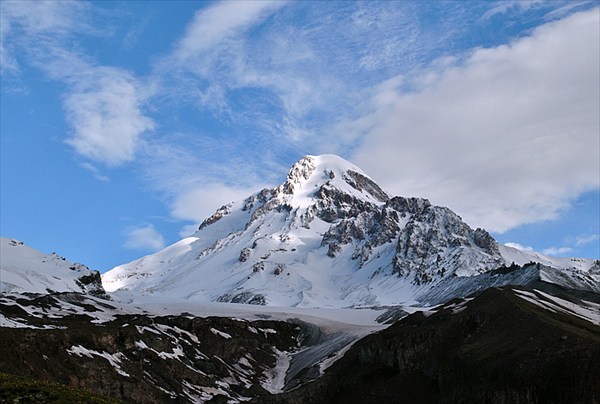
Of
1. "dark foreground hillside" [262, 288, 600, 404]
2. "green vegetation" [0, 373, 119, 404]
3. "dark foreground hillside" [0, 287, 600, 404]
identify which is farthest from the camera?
"dark foreground hillside" [0, 287, 600, 404]

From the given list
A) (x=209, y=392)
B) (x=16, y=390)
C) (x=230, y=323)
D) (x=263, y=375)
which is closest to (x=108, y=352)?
(x=209, y=392)

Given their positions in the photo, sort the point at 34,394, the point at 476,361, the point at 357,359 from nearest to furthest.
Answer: the point at 34,394, the point at 476,361, the point at 357,359

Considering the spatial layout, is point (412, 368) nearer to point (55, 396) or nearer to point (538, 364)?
point (538, 364)

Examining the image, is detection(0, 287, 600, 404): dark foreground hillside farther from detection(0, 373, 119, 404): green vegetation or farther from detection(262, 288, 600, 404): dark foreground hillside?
detection(0, 373, 119, 404): green vegetation

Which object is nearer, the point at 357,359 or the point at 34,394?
the point at 34,394

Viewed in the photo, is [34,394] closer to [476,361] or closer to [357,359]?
Result: [476,361]

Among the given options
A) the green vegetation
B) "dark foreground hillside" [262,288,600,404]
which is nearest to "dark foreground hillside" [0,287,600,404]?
"dark foreground hillside" [262,288,600,404]

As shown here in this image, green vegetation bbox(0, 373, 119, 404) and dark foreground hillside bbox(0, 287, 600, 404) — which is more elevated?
dark foreground hillside bbox(0, 287, 600, 404)

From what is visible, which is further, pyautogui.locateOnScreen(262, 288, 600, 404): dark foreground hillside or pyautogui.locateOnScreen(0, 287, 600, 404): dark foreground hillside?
pyautogui.locateOnScreen(0, 287, 600, 404): dark foreground hillside

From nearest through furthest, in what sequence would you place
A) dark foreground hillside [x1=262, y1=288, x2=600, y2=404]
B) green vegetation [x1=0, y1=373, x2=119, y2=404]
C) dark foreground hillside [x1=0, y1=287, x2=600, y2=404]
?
1. green vegetation [x1=0, y1=373, x2=119, y2=404]
2. dark foreground hillside [x1=262, y1=288, x2=600, y2=404]
3. dark foreground hillside [x1=0, y1=287, x2=600, y2=404]

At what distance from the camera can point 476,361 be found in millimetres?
104500

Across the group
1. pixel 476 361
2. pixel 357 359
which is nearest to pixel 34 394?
pixel 476 361

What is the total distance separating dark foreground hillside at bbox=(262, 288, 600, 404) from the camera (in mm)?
86762

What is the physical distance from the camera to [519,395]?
292 feet
